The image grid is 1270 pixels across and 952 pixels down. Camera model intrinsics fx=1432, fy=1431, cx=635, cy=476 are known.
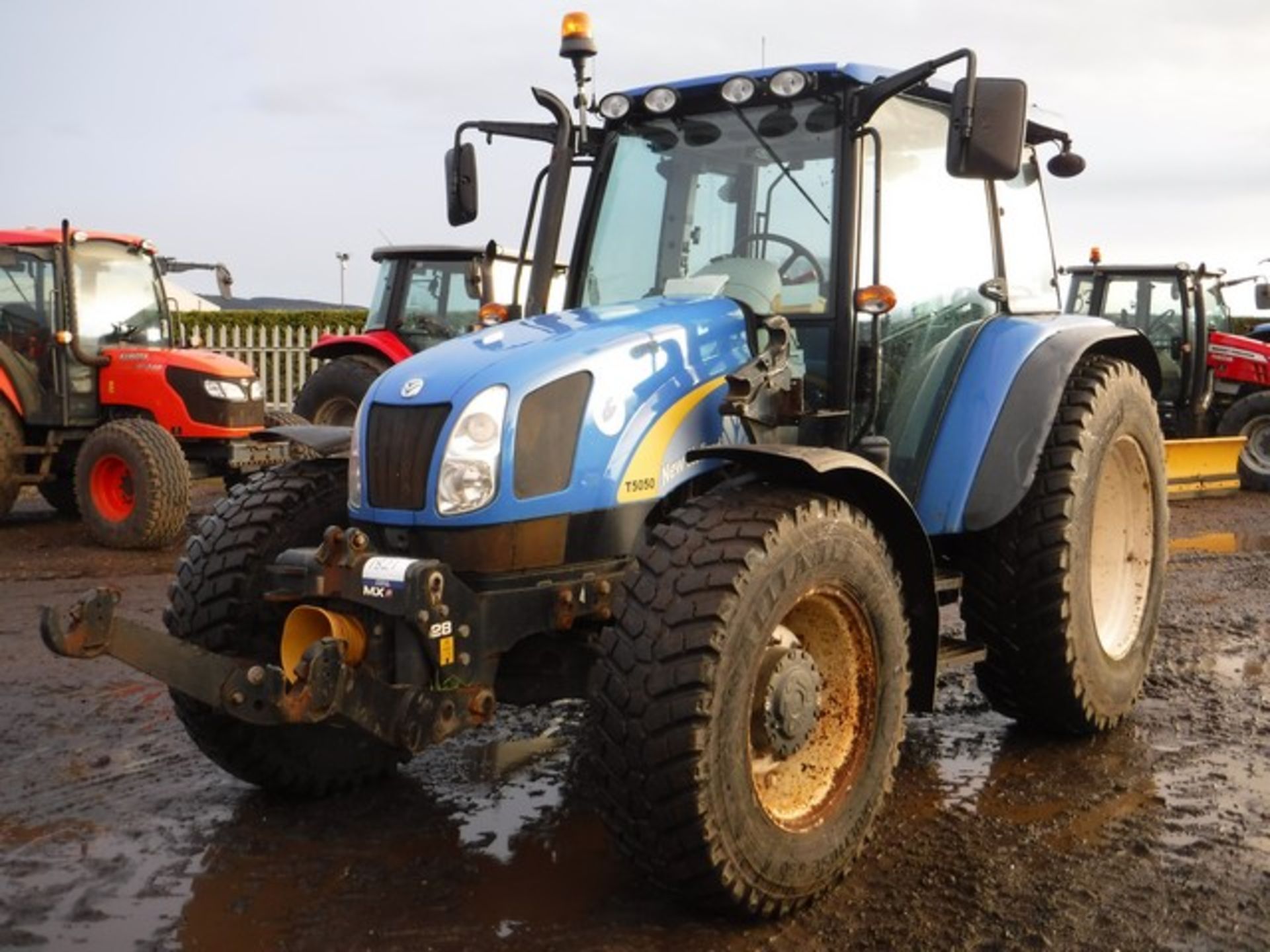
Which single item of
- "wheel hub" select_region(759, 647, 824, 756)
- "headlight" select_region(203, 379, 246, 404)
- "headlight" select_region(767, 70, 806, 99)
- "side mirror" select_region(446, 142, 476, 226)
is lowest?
"wheel hub" select_region(759, 647, 824, 756)

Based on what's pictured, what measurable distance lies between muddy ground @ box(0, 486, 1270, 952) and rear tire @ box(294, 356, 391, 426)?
Result: 7.51 m

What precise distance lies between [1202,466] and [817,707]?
406 inches

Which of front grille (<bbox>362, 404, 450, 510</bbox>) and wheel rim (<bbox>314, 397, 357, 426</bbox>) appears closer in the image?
front grille (<bbox>362, 404, 450, 510</bbox>)

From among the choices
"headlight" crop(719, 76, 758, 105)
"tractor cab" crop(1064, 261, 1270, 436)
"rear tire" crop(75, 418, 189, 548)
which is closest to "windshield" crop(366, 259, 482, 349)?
"rear tire" crop(75, 418, 189, 548)

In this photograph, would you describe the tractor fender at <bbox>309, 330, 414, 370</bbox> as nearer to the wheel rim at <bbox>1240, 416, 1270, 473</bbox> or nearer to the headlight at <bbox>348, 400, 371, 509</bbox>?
the wheel rim at <bbox>1240, 416, 1270, 473</bbox>

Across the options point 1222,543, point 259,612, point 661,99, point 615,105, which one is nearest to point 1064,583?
point 661,99

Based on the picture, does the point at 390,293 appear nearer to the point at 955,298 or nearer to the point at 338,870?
the point at 955,298

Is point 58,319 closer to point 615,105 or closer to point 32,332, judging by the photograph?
point 32,332

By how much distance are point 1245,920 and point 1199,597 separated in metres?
4.95

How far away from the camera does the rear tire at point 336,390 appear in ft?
43.4

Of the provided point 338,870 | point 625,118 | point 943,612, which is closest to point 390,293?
point 943,612

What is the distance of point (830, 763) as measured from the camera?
3.84 meters

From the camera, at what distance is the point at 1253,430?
48.5 feet

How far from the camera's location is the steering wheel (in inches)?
176
